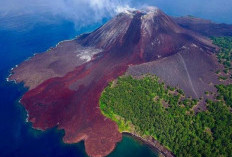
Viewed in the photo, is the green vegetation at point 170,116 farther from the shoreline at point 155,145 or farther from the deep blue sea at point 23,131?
the deep blue sea at point 23,131

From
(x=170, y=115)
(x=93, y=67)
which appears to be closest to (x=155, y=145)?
(x=170, y=115)

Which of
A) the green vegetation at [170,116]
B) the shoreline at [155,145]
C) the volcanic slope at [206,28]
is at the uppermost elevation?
the volcanic slope at [206,28]

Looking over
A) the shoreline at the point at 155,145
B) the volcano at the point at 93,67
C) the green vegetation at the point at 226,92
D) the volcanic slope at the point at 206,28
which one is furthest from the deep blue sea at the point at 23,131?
the volcanic slope at the point at 206,28

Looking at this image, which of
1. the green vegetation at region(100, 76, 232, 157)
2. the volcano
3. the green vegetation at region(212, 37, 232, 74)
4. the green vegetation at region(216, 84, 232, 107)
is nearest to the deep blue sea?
the volcano

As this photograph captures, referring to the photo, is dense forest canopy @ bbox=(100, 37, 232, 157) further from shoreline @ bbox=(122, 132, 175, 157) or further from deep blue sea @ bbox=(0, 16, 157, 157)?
deep blue sea @ bbox=(0, 16, 157, 157)

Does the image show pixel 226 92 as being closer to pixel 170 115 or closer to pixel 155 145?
pixel 170 115

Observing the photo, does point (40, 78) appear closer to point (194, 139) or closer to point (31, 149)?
point (31, 149)

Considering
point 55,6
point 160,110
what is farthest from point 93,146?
point 55,6
